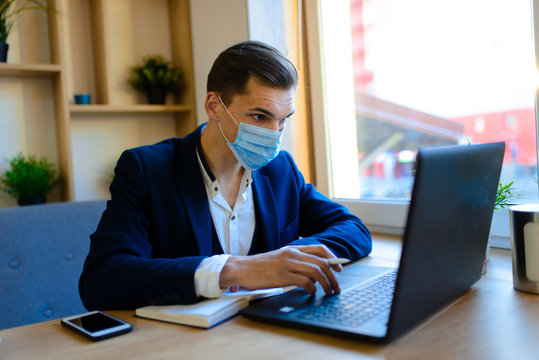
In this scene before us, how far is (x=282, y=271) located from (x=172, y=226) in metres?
0.46

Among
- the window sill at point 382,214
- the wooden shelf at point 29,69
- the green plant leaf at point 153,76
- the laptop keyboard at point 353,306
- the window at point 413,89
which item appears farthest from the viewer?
the green plant leaf at point 153,76

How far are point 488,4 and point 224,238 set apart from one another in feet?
3.62

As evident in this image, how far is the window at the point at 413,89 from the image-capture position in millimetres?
1496

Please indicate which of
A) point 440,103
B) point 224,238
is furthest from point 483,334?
point 440,103

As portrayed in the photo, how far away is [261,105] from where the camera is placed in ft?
4.31

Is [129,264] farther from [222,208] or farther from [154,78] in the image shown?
[154,78]

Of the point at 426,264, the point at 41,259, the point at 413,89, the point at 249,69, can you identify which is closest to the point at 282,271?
the point at 426,264

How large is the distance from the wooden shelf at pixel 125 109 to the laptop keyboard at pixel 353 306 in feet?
5.50

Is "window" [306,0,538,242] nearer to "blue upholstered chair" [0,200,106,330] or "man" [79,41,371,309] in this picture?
"man" [79,41,371,309]

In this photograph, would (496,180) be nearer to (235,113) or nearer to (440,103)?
(235,113)

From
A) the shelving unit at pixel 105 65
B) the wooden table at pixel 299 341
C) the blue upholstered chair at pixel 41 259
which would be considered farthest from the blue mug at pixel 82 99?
the wooden table at pixel 299 341

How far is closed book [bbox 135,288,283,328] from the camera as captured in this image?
83 cm

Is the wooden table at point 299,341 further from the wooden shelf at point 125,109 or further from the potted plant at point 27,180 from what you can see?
the wooden shelf at point 125,109

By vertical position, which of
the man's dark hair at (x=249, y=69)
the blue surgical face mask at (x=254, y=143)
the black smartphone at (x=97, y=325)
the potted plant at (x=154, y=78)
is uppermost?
the potted plant at (x=154, y=78)
